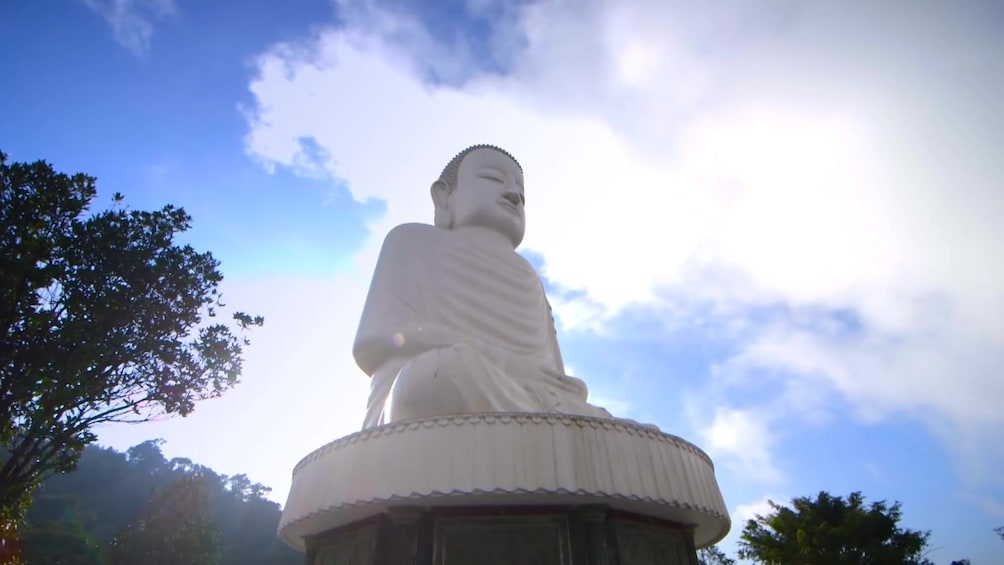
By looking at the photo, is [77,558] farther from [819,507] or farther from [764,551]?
[819,507]

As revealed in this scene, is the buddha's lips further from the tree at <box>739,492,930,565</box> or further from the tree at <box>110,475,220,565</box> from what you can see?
the tree at <box>110,475,220,565</box>

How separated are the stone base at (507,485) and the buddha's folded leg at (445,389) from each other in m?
0.46

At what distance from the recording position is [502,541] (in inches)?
156

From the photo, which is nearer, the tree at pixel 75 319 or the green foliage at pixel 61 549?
the tree at pixel 75 319

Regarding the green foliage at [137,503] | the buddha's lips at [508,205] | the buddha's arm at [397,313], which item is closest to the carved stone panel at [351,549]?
the buddha's arm at [397,313]

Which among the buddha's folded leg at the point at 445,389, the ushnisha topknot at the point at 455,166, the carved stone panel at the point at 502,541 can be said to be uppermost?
the ushnisha topknot at the point at 455,166

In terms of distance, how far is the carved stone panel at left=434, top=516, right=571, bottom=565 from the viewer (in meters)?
3.90

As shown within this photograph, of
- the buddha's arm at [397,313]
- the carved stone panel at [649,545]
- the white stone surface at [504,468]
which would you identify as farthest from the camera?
the buddha's arm at [397,313]

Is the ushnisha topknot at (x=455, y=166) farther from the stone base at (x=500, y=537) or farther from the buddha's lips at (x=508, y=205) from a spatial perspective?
the stone base at (x=500, y=537)

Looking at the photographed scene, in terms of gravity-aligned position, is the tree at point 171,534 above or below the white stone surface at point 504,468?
above

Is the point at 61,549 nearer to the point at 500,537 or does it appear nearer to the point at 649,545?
the point at 500,537

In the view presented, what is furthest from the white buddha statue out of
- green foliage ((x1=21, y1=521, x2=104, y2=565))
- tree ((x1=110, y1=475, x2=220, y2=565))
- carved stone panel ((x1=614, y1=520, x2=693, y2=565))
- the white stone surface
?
green foliage ((x1=21, y1=521, x2=104, y2=565))

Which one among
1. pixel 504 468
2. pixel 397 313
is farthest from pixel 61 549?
pixel 504 468

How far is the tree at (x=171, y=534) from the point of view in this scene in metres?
19.4
